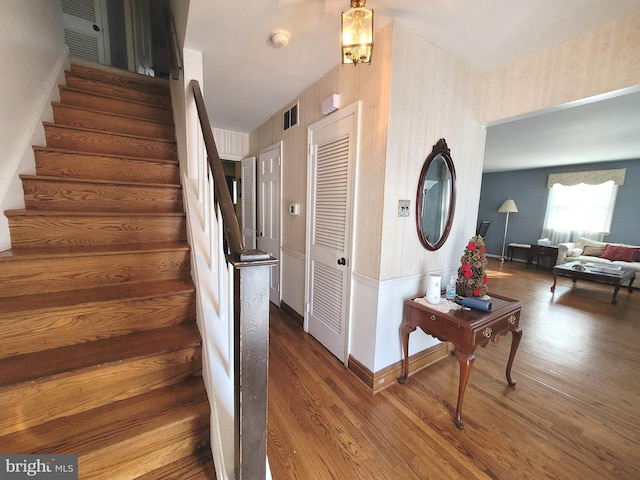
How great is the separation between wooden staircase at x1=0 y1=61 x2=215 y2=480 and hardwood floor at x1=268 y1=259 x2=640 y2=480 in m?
0.67

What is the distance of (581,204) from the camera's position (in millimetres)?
5941

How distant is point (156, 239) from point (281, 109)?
2.07m

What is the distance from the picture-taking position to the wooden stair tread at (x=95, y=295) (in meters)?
1.12

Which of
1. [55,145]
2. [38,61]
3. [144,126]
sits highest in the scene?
[38,61]

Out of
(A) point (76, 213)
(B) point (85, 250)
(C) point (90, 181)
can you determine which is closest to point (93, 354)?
(B) point (85, 250)

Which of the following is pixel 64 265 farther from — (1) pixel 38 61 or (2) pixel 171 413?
(1) pixel 38 61

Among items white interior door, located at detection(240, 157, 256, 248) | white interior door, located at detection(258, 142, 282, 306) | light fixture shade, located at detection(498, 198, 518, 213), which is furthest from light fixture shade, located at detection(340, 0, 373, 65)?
light fixture shade, located at detection(498, 198, 518, 213)

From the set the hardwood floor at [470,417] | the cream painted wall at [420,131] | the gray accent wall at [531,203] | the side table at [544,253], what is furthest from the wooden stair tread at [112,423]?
the gray accent wall at [531,203]

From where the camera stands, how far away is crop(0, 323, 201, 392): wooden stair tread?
0.99 m

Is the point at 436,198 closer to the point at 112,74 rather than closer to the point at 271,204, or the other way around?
the point at 271,204

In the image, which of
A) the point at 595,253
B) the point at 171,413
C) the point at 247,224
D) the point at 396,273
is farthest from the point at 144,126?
the point at 595,253

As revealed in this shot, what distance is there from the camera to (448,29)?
5.36ft

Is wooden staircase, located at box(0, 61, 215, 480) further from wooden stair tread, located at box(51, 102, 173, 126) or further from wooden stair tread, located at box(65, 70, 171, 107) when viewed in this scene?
wooden stair tread, located at box(65, 70, 171, 107)

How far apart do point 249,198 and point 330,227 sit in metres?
1.94
